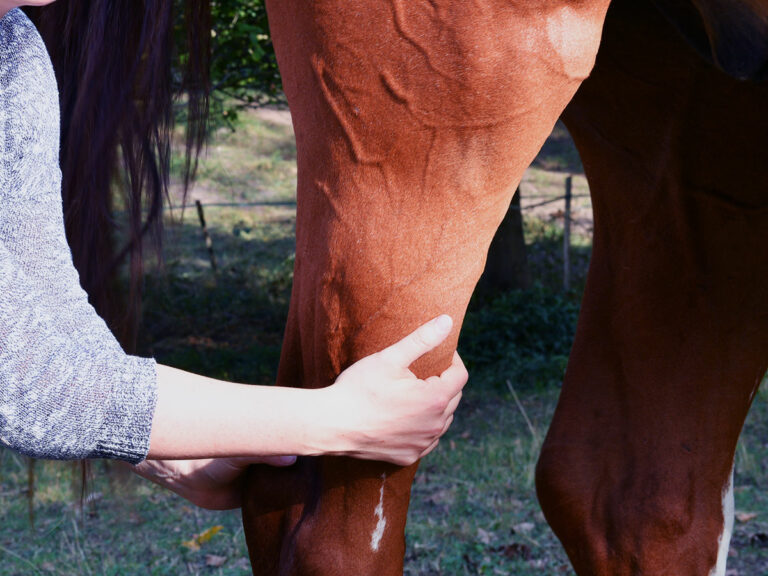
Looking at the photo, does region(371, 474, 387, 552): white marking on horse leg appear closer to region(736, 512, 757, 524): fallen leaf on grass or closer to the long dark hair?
the long dark hair

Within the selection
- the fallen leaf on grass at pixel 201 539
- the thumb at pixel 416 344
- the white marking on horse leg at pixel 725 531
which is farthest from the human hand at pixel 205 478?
the fallen leaf on grass at pixel 201 539

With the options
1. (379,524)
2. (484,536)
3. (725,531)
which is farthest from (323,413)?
(484,536)

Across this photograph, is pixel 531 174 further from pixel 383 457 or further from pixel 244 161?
pixel 383 457

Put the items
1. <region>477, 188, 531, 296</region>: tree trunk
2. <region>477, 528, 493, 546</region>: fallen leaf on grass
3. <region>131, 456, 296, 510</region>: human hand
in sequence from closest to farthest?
1. <region>131, 456, 296, 510</region>: human hand
2. <region>477, 528, 493, 546</region>: fallen leaf on grass
3. <region>477, 188, 531, 296</region>: tree trunk

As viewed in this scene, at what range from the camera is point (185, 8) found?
52.2 inches

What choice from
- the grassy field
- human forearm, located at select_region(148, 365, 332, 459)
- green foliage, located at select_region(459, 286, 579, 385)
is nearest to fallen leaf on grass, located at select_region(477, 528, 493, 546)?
the grassy field

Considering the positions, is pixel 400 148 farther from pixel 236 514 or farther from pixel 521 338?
pixel 521 338

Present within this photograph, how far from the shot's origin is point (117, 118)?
4.10 ft

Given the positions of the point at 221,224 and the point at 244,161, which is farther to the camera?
the point at 244,161

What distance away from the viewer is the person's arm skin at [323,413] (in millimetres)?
816

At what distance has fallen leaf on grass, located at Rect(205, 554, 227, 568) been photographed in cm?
232

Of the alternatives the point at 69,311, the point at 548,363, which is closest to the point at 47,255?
the point at 69,311

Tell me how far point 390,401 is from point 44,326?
1.16 ft

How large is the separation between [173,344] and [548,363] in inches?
87.1
